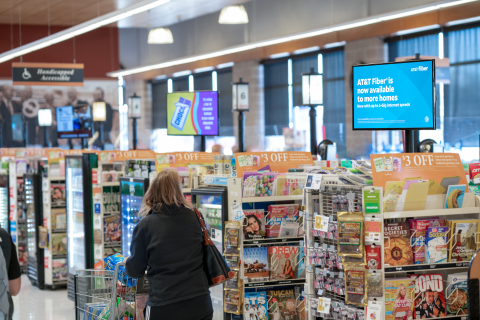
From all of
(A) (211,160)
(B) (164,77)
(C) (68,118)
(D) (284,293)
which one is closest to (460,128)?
(A) (211,160)

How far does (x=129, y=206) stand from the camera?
233 inches

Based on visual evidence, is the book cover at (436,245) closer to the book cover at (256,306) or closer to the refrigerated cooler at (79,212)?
the book cover at (256,306)

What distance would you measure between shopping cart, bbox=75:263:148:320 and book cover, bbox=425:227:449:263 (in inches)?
75.9

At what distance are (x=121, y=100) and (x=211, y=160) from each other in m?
14.8

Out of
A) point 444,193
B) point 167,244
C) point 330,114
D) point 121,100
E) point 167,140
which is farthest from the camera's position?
point 121,100

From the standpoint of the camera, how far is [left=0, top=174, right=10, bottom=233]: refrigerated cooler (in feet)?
30.4

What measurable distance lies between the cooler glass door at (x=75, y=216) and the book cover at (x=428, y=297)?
458 centimetres

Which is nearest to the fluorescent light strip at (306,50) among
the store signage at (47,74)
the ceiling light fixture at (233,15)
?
the ceiling light fixture at (233,15)

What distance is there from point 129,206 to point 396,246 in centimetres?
317

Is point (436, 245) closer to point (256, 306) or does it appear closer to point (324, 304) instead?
point (324, 304)

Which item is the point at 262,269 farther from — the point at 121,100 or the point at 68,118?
the point at 121,100

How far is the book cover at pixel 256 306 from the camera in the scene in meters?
4.48

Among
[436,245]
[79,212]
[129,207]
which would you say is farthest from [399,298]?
[79,212]

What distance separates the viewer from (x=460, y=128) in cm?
898
